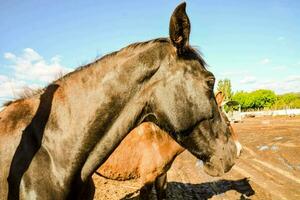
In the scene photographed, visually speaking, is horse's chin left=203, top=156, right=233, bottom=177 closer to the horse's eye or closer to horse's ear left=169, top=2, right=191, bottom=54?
the horse's eye

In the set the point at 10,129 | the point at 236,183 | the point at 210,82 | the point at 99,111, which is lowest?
the point at 236,183

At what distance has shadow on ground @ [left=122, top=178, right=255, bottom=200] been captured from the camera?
8156 millimetres

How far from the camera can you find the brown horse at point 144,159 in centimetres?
674

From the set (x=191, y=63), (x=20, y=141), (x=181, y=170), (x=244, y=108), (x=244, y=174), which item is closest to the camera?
(x=20, y=141)

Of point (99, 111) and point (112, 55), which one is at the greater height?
point (112, 55)

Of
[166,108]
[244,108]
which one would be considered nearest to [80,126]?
[166,108]

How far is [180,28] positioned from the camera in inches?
102

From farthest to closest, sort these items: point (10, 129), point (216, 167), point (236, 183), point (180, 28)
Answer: point (236, 183)
point (216, 167)
point (10, 129)
point (180, 28)

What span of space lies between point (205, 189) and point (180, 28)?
7.43m

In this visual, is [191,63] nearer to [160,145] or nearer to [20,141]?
[20,141]

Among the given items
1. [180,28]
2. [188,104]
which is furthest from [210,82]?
[180,28]

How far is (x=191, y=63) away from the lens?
2789 mm

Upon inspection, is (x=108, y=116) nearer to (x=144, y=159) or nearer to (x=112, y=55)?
(x=112, y=55)

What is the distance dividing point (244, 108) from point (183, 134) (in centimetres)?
11572
